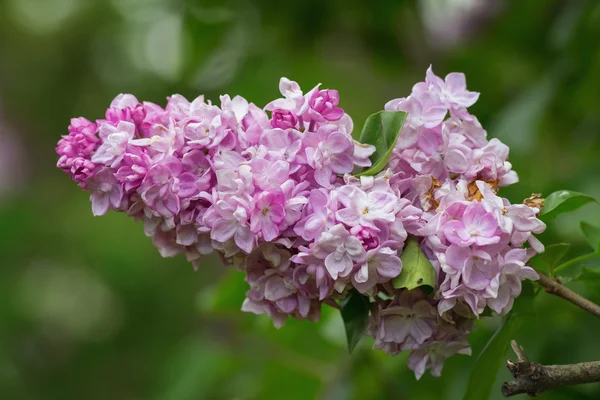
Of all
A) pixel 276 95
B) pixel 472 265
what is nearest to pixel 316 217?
pixel 472 265

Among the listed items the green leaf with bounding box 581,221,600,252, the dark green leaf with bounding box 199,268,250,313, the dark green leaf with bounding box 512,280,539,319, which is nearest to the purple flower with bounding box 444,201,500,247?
the dark green leaf with bounding box 512,280,539,319

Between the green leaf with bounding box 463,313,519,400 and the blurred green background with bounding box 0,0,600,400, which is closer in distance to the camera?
the green leaf with bounding box 463,313,519,400

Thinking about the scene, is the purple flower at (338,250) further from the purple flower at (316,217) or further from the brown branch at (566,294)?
the brown branch at (566,294)

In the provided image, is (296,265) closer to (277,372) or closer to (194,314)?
(277,372)

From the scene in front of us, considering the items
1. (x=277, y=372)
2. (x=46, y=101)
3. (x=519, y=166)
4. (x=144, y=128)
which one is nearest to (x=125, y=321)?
(x=46, y=101)

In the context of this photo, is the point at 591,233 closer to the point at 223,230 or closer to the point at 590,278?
the point at 590,278

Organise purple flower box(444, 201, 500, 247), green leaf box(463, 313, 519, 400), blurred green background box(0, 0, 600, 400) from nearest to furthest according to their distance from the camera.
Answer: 1. purple flower box(444, 201, 500, 247)
2. green leaf box(463, 313, 519, 400)
3. blurred green background box(0, 0, 600, 400)

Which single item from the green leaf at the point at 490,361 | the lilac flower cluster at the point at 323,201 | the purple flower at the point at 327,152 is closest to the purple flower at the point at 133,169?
the lilac flower cluster at the point at 323,201

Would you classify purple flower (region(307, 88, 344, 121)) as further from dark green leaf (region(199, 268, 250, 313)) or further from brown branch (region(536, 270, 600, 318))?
dark green leaf (region(199, 268, 250, 313))

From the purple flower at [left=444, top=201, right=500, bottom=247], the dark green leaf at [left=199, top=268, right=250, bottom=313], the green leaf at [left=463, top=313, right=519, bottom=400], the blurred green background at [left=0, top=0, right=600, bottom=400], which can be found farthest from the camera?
the blurred green background at [left=0, top=0, right=600, bottom=400]
